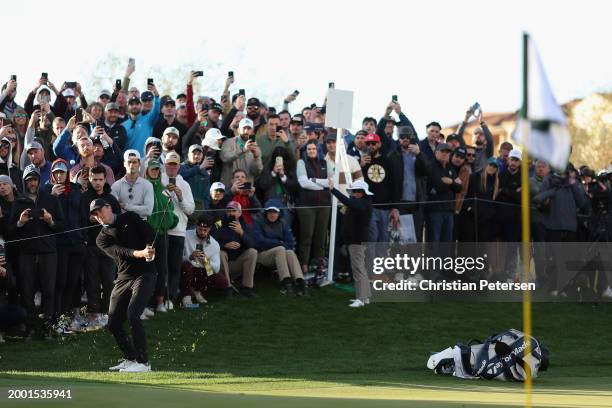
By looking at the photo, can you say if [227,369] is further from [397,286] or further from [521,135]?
[521,135]

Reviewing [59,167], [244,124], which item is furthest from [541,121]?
[244,124]

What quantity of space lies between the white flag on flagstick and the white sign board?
11.8 m

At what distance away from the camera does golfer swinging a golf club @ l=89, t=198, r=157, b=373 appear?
15266mm

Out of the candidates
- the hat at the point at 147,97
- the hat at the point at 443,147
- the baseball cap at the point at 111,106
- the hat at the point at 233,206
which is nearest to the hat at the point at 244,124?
the hat at the point at 233,206

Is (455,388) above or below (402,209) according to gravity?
below

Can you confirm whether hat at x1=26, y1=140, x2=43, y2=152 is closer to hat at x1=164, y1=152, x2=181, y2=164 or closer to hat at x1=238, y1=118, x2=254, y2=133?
hat at x1=164, y1=152, x2=181, y2=164

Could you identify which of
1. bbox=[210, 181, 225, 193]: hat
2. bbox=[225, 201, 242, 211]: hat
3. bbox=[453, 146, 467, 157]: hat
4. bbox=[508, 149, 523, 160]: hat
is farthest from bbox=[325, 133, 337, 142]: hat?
bbox=[508, 149, 523, 160]: hat

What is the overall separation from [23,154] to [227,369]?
5.11 m

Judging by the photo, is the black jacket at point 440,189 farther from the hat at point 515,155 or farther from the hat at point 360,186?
the hat at point 360,186

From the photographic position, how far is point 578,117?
73.2m

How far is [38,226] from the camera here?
17.2 metres

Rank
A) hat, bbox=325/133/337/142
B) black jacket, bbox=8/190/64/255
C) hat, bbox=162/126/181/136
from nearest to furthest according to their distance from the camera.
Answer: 1. black jacket, bbox=8/190/64/255
2. hat, bbox=162/126/181/136
3. hat, bbox=325/133/337/142

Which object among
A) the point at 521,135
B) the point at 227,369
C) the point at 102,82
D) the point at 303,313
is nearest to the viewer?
the point at 521,135

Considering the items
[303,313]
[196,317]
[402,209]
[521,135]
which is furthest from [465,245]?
[521,135]
